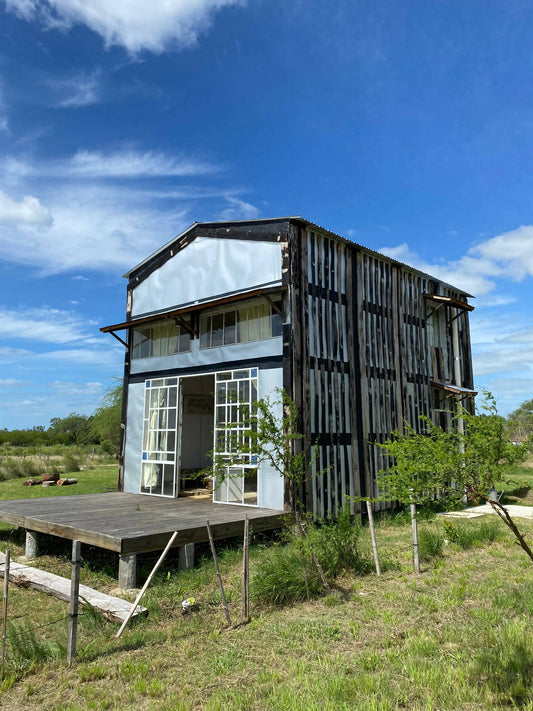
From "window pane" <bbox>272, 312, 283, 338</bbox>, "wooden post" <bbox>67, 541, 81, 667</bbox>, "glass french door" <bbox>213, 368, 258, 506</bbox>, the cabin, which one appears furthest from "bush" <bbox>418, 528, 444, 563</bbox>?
"wooden post" <bbox>67, 541, 81, 667</bbox>

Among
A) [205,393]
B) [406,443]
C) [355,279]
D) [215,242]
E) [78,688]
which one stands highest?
[215,242]

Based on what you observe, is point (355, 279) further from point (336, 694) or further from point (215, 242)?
point (336, 694)

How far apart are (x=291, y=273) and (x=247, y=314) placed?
160cm

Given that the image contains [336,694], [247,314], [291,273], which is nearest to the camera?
[336,694]

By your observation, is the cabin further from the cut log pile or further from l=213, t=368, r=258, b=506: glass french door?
the cut log pile

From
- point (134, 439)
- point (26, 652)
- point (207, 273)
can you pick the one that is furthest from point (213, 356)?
point (26, 652)

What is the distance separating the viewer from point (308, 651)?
4980 millimetres

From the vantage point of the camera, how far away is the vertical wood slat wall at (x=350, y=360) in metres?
11.4

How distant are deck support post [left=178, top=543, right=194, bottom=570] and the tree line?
3008 centimetres

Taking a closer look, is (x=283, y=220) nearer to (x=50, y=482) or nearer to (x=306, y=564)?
(x=306, y=564)

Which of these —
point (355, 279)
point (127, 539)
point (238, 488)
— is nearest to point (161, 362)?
point (238, 488)

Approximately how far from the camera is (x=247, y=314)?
12.3 meters

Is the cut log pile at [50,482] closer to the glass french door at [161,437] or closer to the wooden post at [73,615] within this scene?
the glass french door at [161,437]

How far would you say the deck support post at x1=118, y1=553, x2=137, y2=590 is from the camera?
751 cm
